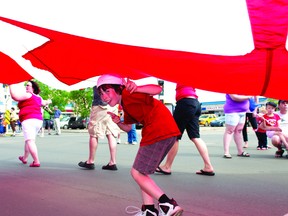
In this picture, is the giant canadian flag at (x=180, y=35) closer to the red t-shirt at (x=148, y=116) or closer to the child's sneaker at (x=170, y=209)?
the red t-shirt at (x=148, y=116)

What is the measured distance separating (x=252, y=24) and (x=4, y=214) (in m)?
2.70

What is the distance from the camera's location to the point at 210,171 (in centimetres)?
526

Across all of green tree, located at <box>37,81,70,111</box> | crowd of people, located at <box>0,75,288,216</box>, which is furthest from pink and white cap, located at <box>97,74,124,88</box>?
green tree, located at <box>37,81,70,111</box>

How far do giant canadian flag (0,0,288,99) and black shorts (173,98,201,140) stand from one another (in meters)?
1.53

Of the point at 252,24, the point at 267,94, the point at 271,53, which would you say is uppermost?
the point at 252,24

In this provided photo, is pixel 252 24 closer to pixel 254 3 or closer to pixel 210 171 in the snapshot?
pixel 254 3

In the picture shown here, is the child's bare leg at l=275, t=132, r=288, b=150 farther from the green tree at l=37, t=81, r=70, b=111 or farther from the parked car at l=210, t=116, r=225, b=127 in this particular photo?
the green tree at l=37, t=81, r=70, b=111

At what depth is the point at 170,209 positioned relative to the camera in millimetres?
2885

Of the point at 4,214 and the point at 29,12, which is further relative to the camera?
the point at 4,214

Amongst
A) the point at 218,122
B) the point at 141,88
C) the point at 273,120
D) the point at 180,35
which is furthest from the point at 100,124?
the point at 218,122

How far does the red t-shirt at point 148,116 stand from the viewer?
2977 millimetres

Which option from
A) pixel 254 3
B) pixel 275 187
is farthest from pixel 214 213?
pixel 254 3

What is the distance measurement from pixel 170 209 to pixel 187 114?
227 centimetres

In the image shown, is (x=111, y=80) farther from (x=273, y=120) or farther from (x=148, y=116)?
(x=273, y=120)
